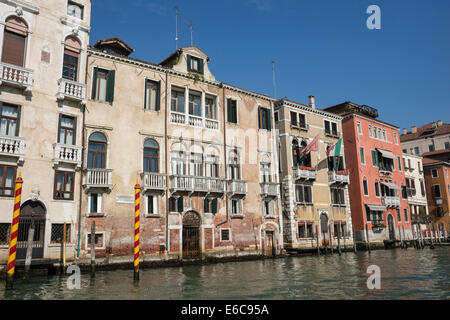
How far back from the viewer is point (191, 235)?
21.4m

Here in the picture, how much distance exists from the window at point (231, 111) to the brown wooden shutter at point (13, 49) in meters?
12.4

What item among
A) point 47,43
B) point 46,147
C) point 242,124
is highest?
point 47,43

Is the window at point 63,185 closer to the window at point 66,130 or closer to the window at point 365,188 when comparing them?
the window at point 66,130

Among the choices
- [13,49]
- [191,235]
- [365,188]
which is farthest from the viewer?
[365,188]

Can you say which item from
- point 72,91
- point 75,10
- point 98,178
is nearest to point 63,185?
point 98,178

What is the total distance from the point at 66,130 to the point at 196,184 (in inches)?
297

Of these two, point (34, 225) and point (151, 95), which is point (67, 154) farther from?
point (151, 95)

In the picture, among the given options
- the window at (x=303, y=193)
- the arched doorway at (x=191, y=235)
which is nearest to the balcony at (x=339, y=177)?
the window at (x=303, y=193)

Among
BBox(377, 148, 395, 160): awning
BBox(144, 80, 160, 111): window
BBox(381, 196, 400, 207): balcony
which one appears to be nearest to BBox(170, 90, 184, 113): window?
BBox(144, 80, 160, 111): window

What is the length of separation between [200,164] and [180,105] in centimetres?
377

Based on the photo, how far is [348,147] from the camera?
1375 inches

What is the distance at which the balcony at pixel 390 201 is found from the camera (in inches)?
1417
